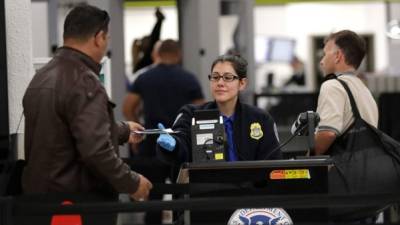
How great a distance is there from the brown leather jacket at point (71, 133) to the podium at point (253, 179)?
456mm

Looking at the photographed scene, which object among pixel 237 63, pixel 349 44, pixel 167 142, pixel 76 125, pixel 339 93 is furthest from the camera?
pixel 349 44

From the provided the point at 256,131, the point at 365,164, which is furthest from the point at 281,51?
the point at 256,131

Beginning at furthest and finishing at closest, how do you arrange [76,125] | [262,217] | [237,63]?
1. [237,63]
2. [262,217]
3. [76,125]

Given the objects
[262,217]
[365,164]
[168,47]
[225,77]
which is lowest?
[262,217]

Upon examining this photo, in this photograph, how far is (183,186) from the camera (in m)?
4.29

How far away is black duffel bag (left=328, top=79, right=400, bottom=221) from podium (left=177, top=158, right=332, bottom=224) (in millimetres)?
643

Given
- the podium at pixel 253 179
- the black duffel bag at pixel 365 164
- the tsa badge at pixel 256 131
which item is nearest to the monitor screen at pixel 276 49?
the black duffel bag at pixel 365 164

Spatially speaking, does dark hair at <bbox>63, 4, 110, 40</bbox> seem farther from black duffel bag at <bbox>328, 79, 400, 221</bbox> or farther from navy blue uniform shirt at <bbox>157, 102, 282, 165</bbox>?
black duffel bag at <bbox>328, 79, 400, 221</bbox>

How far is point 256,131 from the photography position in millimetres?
4746

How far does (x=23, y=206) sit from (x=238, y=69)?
1572 millimetres

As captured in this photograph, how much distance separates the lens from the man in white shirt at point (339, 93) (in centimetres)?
514

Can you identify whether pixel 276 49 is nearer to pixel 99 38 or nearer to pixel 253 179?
pixel 253 179

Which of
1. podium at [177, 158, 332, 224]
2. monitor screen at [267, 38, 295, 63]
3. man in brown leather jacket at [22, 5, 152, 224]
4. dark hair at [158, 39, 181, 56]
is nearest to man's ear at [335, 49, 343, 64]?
podium at [177, 158, 332, 224]

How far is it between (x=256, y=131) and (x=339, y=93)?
685 mm
